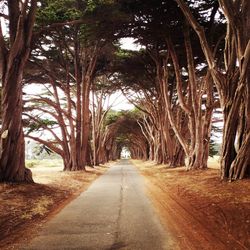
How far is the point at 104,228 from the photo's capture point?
638 centimetres

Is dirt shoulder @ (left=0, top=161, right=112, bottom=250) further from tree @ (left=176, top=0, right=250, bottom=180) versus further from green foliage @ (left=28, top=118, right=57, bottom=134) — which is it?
green foliage @ (left=28, top=118, right=57, bottom=134)

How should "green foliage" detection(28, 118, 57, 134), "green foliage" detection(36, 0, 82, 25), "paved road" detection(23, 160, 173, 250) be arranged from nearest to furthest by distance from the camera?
1. "paved road" detection(23, 160, 173, 250)
2. "green foliage" detection(36, 0, 82, 25)
3. "green foliage" detection(28, 118, 57, 134)

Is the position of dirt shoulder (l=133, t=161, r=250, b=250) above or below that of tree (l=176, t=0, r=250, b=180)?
below

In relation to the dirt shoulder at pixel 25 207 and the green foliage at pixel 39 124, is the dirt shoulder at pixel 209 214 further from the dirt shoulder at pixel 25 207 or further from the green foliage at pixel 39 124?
the green foliage at pixel 39 124

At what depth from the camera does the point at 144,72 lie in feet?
78.8

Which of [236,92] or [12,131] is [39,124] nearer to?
[12,131]

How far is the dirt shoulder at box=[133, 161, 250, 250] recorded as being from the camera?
5.66 m

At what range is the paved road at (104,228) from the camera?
5414 millimetres

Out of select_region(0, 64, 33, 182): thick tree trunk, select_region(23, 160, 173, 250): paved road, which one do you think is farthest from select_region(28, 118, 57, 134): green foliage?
select_region(23, 160, 173, 250): paved road

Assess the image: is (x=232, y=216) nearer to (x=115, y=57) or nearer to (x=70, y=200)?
(x=70, y=200)

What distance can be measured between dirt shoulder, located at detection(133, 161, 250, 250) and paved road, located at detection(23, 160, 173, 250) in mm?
327

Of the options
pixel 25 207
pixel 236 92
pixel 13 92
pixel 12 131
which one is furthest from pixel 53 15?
pixel 25 207

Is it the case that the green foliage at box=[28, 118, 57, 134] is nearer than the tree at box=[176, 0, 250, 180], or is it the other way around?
the tree at box=[176, 0, 250, 180]

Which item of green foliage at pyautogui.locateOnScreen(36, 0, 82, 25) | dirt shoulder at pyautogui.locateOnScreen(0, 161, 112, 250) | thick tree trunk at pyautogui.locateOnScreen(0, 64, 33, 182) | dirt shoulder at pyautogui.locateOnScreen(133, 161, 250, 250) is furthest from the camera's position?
green foliage at pyautogui.locateOnScreen(36, 0, 82, 25)
